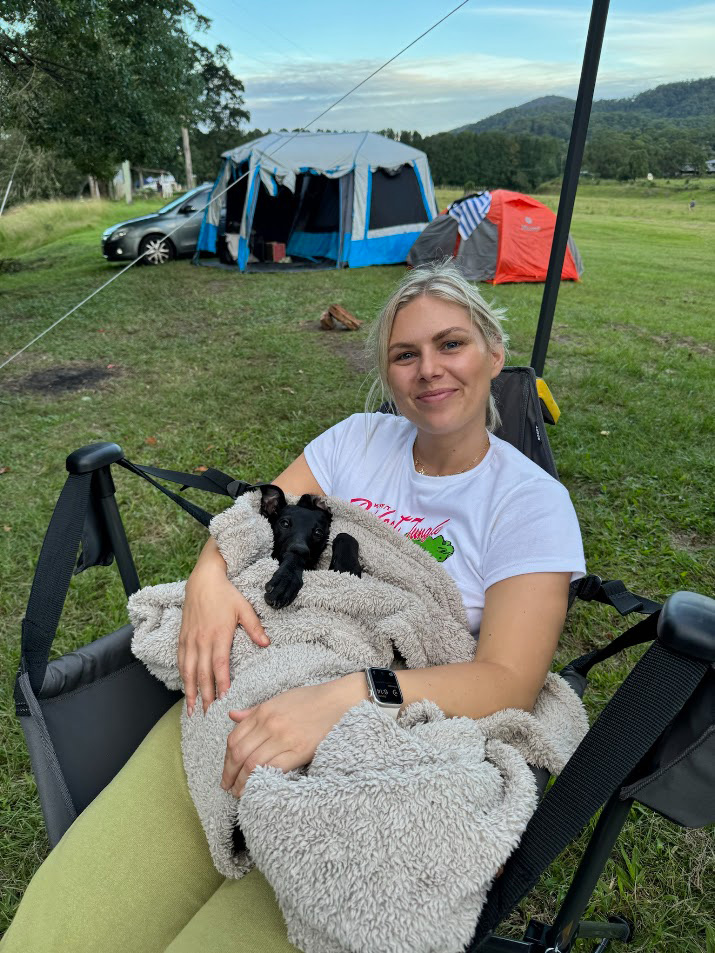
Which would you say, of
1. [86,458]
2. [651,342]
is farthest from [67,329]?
[86,458]

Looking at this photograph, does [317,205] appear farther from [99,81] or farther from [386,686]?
[386,686]

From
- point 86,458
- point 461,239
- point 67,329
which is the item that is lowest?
point 67,329

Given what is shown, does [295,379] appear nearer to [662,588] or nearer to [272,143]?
[662,588]

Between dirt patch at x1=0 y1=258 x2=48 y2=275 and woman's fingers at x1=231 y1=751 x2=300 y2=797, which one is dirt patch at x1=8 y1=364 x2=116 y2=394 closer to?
woman's fingers at x1=231 y1=751 x2=300 y2=797

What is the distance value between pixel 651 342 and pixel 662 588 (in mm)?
4612

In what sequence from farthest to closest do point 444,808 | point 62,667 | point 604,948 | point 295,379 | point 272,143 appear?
point 272,143, point 295,379, point 604,948, point 62,667, point 444,808

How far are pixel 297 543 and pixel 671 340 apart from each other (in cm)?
649

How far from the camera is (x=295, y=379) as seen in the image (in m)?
5.71

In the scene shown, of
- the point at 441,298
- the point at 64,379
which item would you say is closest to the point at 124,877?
the point at 441,298

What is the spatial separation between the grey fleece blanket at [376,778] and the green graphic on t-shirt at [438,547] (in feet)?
0.27

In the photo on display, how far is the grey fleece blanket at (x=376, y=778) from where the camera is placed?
0.87 m

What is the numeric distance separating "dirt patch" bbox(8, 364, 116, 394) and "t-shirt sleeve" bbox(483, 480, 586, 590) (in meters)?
5.05

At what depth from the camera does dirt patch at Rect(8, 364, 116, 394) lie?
Answer: 224 inches

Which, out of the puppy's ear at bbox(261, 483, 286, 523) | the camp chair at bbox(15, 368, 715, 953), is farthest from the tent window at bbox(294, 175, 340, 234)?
the puppy's ear at bbox(261, 483, 286, 523)
